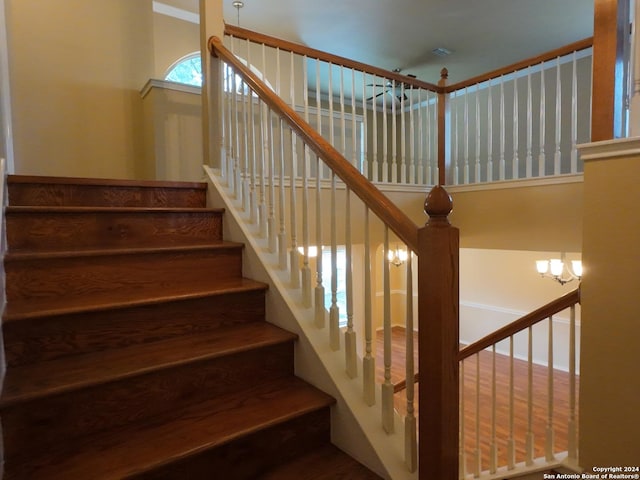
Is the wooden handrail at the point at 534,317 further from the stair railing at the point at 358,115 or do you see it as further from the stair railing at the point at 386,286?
the stair railing at the point at 358,115

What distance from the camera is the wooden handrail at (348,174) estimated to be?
1123mm

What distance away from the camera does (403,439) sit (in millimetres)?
1226

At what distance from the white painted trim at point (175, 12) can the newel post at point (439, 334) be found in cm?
443

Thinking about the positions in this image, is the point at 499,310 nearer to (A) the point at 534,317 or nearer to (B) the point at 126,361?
(A) the point at 534,317

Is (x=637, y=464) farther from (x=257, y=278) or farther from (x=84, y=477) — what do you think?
(x=84, y=477)

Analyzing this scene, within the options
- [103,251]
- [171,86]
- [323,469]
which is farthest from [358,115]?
[323,469]

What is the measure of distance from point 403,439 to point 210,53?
2215mm

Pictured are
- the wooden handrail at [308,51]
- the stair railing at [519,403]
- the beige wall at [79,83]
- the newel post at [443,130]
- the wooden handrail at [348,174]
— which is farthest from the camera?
the newel post at [443,130]

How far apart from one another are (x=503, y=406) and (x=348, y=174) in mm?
4423

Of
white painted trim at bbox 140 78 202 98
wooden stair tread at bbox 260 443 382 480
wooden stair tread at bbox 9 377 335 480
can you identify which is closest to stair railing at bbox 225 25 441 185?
white painted trim at bbox 140 78 202 98

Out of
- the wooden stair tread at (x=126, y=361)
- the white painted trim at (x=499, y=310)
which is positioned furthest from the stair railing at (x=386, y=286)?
the white painted trim at (x=499, y=310)

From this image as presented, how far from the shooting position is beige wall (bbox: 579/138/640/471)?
149 centimetres

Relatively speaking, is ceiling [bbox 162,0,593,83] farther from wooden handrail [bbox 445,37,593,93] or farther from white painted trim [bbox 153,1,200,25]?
wooden handrail [bbox 445,37,593,93]

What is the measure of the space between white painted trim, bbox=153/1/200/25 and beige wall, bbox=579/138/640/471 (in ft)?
14.3
